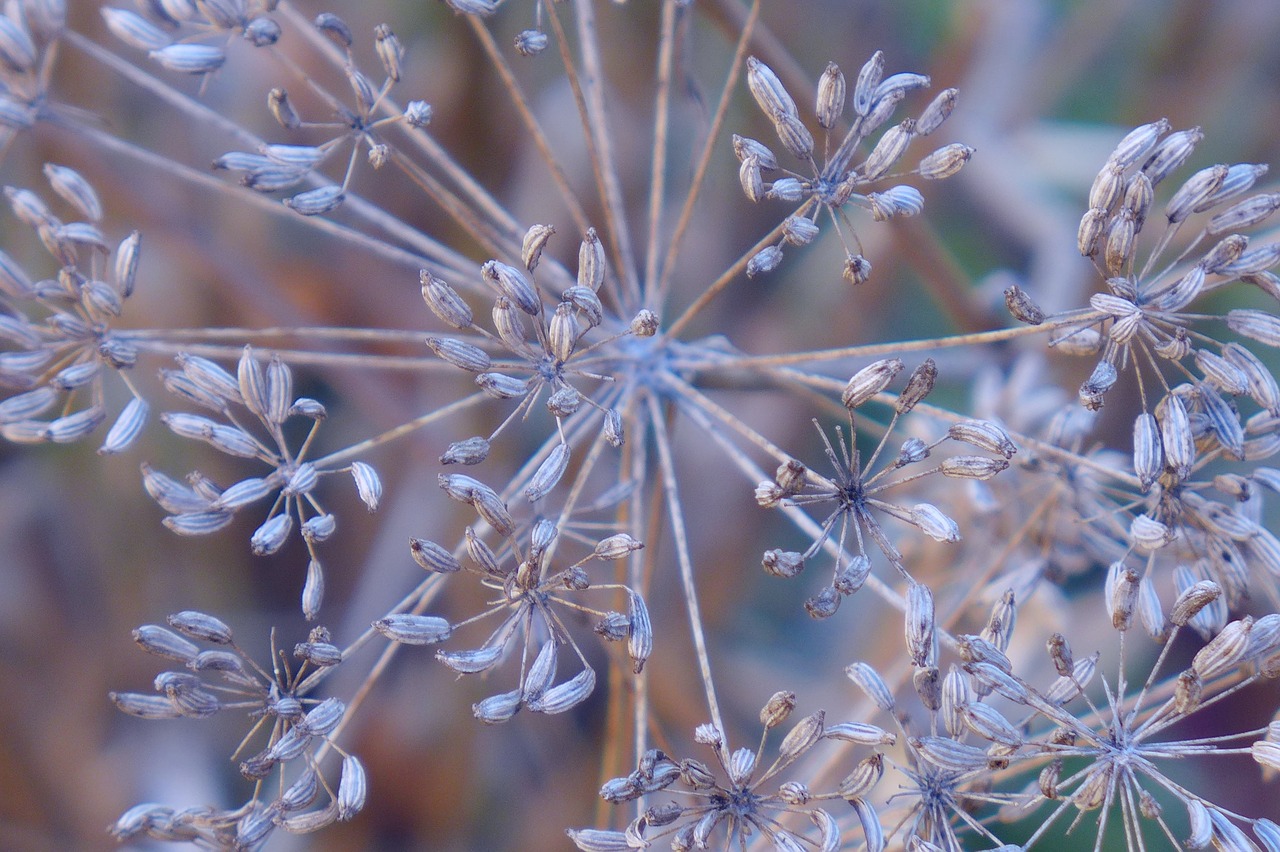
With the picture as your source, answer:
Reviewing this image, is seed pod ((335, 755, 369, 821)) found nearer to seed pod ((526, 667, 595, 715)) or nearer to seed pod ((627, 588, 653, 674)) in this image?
seed pod ((526, 667, 595, 715))

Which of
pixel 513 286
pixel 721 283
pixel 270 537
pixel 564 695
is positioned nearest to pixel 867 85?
pixel 721 283

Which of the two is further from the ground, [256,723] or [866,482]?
[866,482]

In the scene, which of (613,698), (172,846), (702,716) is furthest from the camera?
(702,716)

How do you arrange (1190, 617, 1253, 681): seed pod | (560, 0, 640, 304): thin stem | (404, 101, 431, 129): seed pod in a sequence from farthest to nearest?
1. (560, 0, 640, 304): thin stem
2. (404, 101, 431, 129): seed pod
3. (1190, 617, 1253, 681): seed pod

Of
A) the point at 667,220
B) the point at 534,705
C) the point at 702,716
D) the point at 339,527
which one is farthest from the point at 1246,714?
the point at 339,527

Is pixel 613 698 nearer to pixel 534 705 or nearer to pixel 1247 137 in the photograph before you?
pixel 534 705

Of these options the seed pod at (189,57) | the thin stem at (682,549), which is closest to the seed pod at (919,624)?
the thin stem at (682,549)

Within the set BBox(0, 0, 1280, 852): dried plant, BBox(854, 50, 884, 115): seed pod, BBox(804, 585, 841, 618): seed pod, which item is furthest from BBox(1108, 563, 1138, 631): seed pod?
BBox(854, 50, 884, 115): seed pod

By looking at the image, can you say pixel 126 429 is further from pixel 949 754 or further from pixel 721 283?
pixel 949 754
